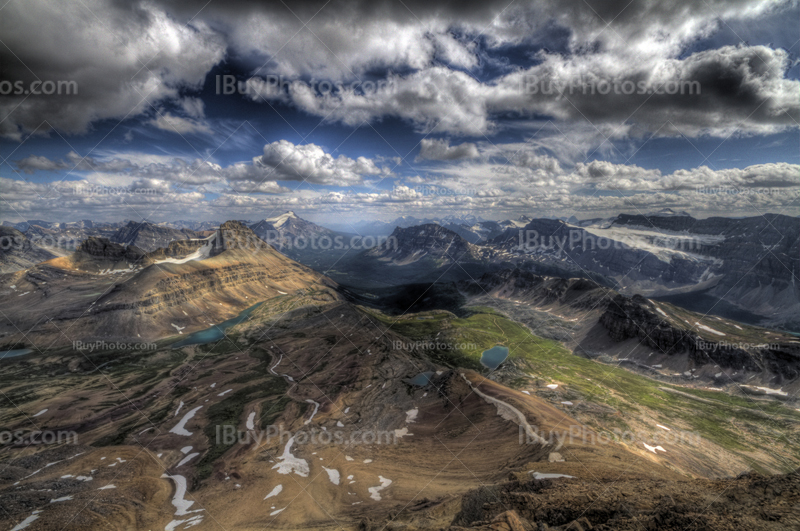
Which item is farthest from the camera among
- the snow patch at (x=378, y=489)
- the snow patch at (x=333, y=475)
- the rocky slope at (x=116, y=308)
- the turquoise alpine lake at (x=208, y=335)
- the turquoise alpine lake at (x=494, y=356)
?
the turquoise alpine lake at (x=208, y=335)

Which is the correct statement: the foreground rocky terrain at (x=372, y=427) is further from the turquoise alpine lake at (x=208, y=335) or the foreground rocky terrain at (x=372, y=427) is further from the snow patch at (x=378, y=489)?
the turquoise alpine lake at (x=208, y=335)

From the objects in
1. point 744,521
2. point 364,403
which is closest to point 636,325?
point 364,403

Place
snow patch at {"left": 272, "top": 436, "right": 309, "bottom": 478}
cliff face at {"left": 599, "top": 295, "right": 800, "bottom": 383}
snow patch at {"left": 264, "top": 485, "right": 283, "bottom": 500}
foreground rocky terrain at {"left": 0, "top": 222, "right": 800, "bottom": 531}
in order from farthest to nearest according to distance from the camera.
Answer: cliff face at {"left": 599, "top": 295, "right": 800, "bottom": 383}, snow patch at {"left": 272, "top": 436, "right": 309, "bottom": 478}, snow patch at {"left": 264, "top": 485, "right": 283, "bottom": 500}, foreground rocky terrain at {"left": 0, "top": 222, "right": 800, "bottom": 531}

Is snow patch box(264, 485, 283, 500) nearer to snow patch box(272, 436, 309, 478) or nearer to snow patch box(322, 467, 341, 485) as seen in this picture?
snow patch box(272, 436, 309, 478)

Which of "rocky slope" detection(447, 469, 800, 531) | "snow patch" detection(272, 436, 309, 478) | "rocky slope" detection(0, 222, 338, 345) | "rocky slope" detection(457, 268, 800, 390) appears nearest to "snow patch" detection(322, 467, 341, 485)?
"snow patch" detection(272, 436, 309, 478)

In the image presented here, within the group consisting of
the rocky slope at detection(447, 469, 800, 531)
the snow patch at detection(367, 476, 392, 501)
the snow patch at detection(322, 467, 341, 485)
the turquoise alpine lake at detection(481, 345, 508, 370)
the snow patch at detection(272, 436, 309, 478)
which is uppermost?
the rocky slope at detection(447, 469, 800, 531)

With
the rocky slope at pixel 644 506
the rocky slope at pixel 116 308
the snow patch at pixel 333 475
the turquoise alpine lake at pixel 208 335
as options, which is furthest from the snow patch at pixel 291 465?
the rocky slope at pixel 116 308

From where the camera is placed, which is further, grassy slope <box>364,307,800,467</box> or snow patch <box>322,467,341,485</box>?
grassy slope <box>364,307,800,467</box>
